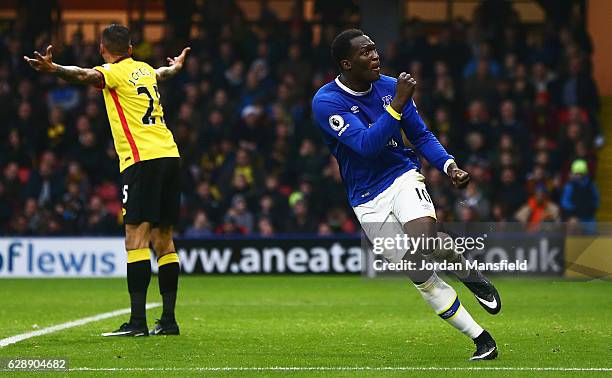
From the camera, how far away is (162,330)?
9.46 m

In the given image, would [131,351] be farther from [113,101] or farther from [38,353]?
[113,101]

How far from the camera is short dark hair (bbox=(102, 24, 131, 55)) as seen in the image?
9.40 m

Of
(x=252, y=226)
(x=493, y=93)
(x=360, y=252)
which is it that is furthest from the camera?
(x=493, y=93)

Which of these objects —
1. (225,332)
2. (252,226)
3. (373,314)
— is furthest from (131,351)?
(252,226)

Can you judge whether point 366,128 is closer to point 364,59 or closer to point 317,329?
point 364,59

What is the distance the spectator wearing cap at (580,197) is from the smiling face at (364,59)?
10.9m

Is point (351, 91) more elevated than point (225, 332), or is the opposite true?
point (351, 91)

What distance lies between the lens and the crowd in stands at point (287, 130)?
1886 cm

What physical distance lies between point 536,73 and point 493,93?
2.89 ft

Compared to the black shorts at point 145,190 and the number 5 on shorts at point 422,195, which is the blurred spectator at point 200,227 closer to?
the black shorts at point 145,190

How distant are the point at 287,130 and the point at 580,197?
453 cm

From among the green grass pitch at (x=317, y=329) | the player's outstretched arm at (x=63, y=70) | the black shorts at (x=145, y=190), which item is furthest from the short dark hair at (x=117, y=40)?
the green grass pitch at (x=317, y=329)

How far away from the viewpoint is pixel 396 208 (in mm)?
7914

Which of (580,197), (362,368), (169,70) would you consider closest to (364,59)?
(362,368)
